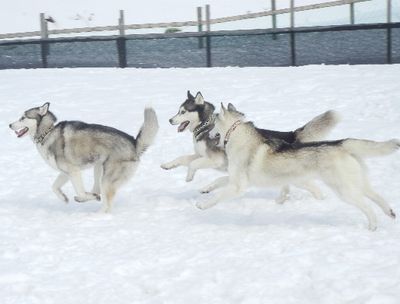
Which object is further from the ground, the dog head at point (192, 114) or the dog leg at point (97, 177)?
the dog head at point (192, 114)

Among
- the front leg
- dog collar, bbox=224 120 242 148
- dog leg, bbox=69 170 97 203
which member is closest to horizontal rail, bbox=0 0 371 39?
dog leg, bbox=69 170 97 203

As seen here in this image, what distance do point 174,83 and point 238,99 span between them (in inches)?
133

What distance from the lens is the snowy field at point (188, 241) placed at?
15.1 feet

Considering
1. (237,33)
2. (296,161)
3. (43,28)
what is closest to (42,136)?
(296,161)

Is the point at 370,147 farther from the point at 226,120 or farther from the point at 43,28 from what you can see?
the point at 43,28

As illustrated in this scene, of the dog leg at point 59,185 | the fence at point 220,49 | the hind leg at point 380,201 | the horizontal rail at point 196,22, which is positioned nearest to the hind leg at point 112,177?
the dog leg at point 59,185

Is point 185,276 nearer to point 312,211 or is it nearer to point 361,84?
point 312,211

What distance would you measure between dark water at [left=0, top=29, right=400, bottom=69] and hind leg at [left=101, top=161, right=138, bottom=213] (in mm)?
12063

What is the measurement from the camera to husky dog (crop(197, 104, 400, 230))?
19.1ft

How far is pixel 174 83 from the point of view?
Result: 1748 cm

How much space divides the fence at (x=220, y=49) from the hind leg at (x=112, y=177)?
39.6 ft

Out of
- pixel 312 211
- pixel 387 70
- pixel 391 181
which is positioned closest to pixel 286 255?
pixel 312 211

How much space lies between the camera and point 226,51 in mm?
19156

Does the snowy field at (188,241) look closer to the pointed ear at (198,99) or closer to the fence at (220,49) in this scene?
the pointed ear at (198,99)
